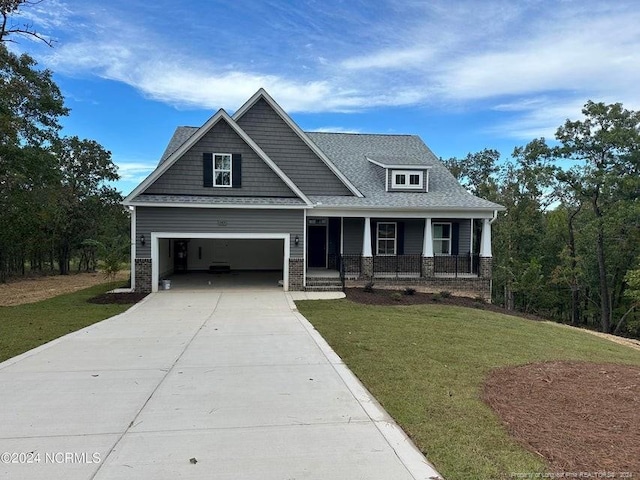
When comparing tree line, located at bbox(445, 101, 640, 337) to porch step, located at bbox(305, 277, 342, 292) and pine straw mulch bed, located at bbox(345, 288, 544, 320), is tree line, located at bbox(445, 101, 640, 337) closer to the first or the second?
pine straw mulch bed, located at bbox(345, 288, 544, 320)

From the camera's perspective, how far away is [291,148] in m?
17.4

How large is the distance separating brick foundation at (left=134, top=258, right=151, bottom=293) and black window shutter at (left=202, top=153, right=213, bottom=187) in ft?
10.9

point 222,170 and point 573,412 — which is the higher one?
point 222,170

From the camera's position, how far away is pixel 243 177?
14969 millimetres

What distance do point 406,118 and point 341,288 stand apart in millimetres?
16513

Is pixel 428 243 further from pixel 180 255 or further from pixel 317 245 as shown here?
pixel 180 255

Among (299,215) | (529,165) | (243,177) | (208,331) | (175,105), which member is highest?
(175,105)

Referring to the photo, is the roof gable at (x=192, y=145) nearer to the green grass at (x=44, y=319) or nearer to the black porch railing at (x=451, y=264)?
the green grass at (x=44, y=319)

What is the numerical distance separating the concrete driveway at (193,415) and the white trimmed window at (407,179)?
1165 cm

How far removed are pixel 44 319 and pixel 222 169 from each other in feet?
24.2

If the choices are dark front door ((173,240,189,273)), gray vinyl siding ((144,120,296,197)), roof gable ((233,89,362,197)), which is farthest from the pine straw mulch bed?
dark front door ((173,240,189,273))

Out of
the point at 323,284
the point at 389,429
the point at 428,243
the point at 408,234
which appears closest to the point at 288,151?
the point at 323,284

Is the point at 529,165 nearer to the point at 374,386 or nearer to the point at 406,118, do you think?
the point at 406,118

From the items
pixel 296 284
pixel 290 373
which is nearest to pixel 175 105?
pixel 296 284
